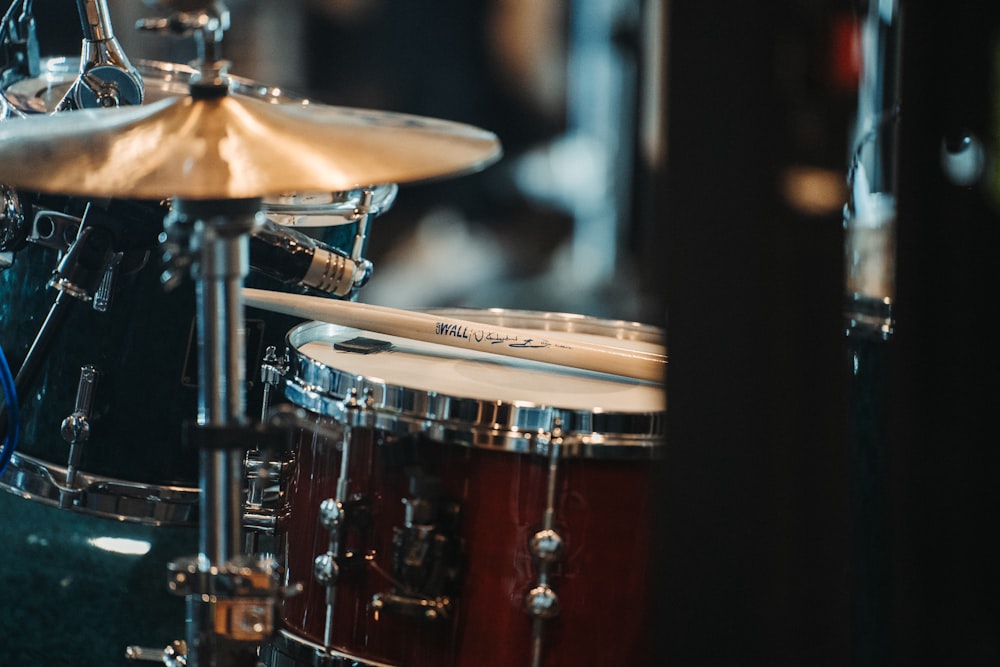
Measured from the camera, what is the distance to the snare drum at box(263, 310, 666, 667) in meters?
0.87

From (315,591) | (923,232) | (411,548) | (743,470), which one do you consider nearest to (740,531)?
(743,470)

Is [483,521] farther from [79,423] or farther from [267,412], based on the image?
[79,423]

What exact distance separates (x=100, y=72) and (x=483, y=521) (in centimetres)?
57

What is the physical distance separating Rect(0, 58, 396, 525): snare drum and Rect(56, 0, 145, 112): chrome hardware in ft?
0.64

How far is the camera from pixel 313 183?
67 cm

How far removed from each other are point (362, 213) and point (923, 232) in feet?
2.99

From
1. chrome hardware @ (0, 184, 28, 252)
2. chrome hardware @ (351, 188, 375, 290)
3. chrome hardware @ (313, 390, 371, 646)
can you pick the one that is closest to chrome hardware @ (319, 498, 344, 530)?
chrome hardware @ (313, 390, 371, 646)

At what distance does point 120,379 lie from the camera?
3.80ft

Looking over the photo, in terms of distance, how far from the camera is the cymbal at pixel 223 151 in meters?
0.68

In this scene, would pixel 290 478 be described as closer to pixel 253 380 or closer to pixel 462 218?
pixel 253 380

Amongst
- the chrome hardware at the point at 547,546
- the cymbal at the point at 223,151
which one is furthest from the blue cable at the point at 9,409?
the chrome hardware at the point at 547,546

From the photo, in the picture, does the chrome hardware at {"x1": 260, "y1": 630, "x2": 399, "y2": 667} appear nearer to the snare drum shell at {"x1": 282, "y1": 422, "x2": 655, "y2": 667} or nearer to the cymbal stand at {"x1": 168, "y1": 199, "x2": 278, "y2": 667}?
the snare drum shell at {"x1": 282, "y1": 422, "x2": 655, "y2": 667}

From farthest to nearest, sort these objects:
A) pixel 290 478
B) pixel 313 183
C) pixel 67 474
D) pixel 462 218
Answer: pixel 462 218 < pixel 67 474 < pixel 290 478 < pixel 313 183

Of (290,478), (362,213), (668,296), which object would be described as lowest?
(290,478)
